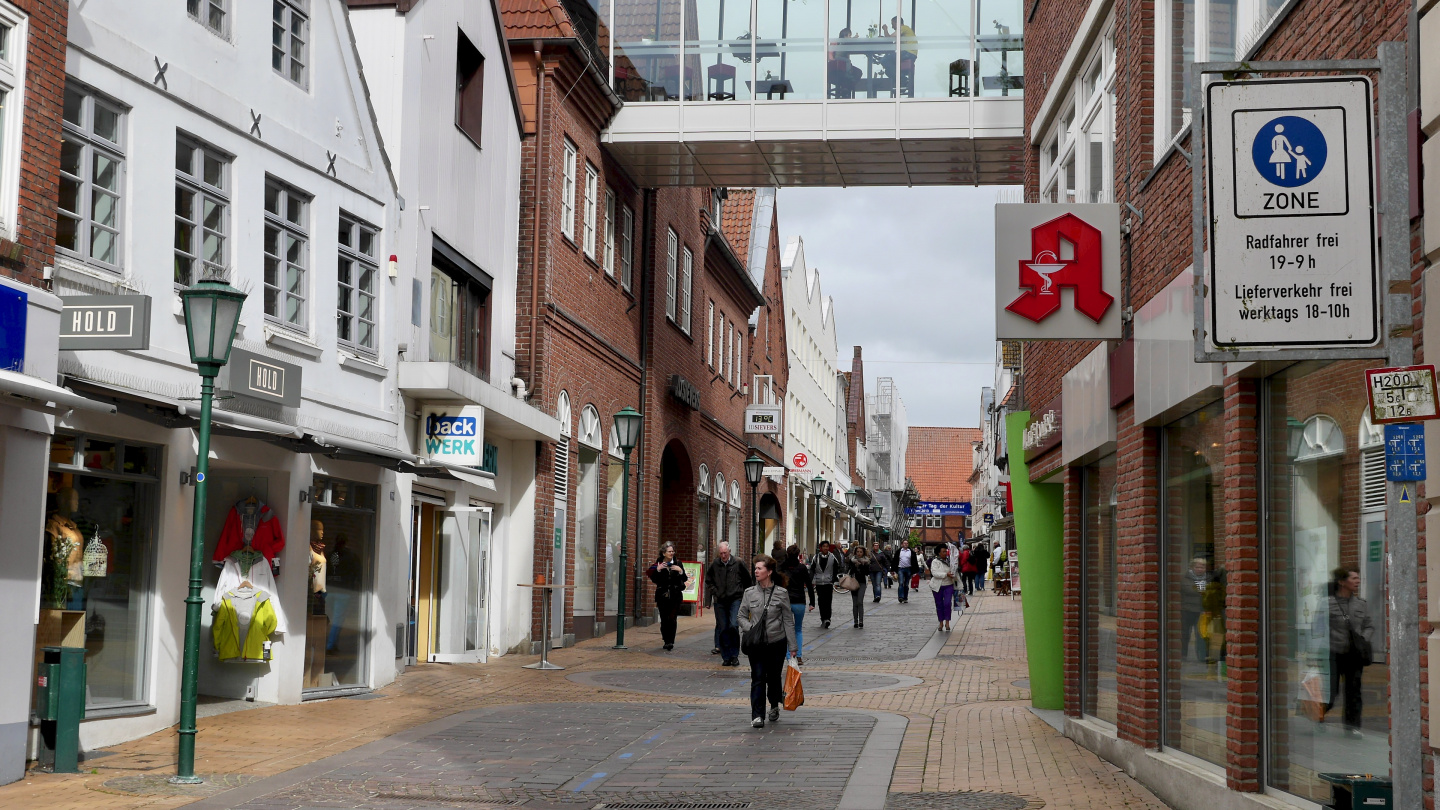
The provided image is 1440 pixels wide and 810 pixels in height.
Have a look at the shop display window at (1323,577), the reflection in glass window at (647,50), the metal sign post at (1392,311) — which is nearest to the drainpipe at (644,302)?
the reflection in glass window at (647,50)

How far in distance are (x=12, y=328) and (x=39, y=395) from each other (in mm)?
541

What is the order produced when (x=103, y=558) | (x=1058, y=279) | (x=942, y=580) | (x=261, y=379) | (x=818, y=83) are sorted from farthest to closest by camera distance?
(x=942, y=580) → (x=818, y=83) → (x=261, y=379) → (x=103, y=558) → (x=1058, y=279)

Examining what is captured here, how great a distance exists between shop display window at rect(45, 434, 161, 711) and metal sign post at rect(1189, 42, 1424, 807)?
9.06 meters

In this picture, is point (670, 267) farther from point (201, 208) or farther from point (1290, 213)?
point (1290, 213)

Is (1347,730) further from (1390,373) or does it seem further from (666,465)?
(666,465)

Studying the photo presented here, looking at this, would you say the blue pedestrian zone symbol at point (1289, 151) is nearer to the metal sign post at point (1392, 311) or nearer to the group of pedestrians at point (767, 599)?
the metal sign post at point (1392, 311)

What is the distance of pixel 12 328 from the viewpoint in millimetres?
9812

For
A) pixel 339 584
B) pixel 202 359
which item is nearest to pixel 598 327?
pixel 339 584

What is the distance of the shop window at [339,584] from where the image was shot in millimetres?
15461

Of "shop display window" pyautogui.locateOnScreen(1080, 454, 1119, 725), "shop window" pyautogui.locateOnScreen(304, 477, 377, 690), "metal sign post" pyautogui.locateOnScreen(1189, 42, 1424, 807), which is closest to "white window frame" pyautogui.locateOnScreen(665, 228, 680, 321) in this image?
"shop window" pyautogui.locateOnScreen(304, 477, 377, 690)

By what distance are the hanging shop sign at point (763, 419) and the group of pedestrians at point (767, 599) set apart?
14.7 feet

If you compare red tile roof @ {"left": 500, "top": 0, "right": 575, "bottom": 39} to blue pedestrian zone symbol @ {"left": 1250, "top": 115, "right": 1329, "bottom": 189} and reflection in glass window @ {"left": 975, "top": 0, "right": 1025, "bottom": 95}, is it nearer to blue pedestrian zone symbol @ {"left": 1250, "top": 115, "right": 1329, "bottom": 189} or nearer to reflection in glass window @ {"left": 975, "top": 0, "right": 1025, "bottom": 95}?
reflection in glass window @ {"left": 975, "top": 0, "right": 1025, "bottom": 95}

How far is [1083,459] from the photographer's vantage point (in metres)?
13.6

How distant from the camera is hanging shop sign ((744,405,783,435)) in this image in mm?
40438
